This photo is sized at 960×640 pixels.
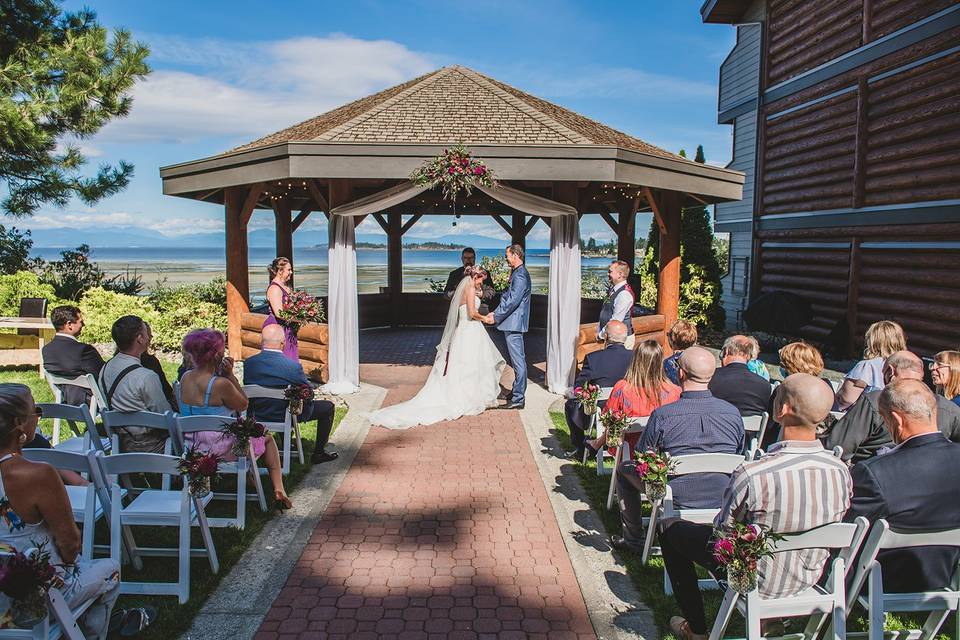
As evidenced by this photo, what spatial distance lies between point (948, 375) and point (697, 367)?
79.1 inches

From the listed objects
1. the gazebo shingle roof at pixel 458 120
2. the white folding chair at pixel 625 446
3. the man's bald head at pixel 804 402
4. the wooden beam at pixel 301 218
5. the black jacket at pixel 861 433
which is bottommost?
the white folding chair at pixel 625 446

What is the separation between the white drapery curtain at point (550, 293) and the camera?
909cm

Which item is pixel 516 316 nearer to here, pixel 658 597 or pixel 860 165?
pixel 658 597

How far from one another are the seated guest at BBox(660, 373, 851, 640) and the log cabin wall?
29.1ft

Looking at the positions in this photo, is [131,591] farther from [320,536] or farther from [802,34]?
[802,34]

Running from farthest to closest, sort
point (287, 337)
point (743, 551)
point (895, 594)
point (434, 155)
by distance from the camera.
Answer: point (434, 155)
point (287, 337)
point (895, 594)
point (743, 551)

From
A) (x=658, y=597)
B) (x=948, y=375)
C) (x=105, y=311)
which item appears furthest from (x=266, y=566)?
(x=105, y=311)

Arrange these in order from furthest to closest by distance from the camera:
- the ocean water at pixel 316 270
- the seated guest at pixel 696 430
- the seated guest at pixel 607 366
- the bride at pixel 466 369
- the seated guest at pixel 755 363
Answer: the ocean water at pixel 316 270 → the bride at pixel 466 369 → the seated guest at pixel 607 366 → the seated guest at pixel 755 363 → the seated guest at pixel 696 430

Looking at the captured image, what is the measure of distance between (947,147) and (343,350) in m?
9.42

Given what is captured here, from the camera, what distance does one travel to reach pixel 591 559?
440 centimetres

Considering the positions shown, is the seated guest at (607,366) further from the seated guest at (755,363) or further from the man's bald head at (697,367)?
the man's bald head at (697,367)

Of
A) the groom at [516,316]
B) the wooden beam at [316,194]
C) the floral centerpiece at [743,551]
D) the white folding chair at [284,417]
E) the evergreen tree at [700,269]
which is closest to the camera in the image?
the floral centerpiece at [743,551]

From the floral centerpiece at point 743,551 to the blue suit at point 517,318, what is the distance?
18.1 ft

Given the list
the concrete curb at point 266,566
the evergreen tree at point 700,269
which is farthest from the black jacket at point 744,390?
the evergreen tree at point 700,269
